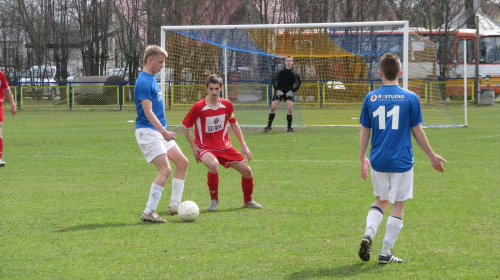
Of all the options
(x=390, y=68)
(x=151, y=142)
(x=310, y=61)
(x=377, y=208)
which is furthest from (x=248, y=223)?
(x=310, y=61)

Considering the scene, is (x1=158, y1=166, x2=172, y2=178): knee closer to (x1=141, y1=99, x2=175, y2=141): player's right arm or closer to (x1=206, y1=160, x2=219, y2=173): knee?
(x1=141, y1=99, x2=175, y2=141): player's right arm

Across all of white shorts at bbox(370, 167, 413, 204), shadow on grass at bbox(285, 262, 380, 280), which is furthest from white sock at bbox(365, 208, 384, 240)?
shadow on grass at bbox(285, 262, 380, 280)

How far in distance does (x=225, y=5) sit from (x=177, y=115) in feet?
66.1

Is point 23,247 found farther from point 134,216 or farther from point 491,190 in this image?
point 491,190

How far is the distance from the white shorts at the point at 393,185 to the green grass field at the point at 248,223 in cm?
53

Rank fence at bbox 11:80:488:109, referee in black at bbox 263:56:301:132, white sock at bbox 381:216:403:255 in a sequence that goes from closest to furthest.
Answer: white sock at bbox 381:216:403:255
referee in black at bbox 263:56:301:132
fence at bbox 11:80:488:109

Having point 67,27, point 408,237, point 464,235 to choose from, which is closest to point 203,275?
point 408,237

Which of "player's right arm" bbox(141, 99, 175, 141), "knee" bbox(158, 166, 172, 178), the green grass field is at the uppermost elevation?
"player's right arm" bbox(141, 99, 175, 141)

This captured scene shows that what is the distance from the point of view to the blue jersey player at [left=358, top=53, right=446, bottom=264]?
533cm

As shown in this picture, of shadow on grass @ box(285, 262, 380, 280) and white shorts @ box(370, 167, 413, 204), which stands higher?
white shorts @ box(370, 167, 413, 204)

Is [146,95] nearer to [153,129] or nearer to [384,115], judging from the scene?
[153,129]

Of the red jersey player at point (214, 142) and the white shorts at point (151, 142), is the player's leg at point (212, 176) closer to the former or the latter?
the red jersey player at point (214, 142)

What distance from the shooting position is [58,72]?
41.1 metres

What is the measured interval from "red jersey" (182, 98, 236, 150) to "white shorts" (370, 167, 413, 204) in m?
2.73
